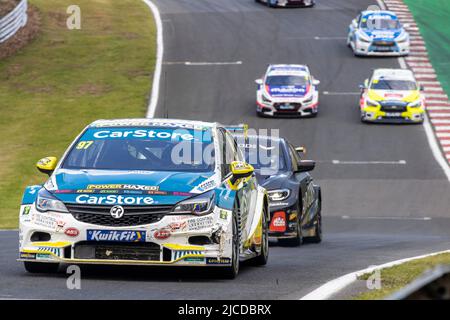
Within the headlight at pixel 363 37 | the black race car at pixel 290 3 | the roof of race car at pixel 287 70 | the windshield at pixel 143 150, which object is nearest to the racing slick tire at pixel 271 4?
the black race car at pixel 290 3

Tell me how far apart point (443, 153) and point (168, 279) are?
24.3 metres

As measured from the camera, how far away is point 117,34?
157ft

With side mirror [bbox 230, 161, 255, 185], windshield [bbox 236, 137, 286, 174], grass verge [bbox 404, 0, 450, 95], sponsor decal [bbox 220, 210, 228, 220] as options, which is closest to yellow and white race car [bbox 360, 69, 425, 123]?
grass verge [bbox 404, 0, 450, 95]

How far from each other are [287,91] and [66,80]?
802cm

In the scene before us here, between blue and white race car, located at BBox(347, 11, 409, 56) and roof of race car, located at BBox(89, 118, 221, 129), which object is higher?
roof of race car, located at BBox(89, 118, 221, 129)

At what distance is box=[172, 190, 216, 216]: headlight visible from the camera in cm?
993

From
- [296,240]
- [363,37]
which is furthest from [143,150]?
[363,37]

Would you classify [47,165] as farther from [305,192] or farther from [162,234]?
[305,192]

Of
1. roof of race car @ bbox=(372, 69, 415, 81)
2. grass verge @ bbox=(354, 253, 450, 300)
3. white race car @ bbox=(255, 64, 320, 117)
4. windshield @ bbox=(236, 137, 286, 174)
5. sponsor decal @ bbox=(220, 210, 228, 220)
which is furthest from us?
roof of race car @ bbox=(372, 69, 415, 81)

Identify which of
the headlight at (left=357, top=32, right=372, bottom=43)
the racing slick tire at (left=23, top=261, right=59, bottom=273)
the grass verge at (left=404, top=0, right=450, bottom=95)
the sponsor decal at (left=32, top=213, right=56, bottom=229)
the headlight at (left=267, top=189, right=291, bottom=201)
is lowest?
the grass verge at (left=404, top=0, right=450, bottom=95)

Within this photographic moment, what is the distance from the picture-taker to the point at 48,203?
396 inches

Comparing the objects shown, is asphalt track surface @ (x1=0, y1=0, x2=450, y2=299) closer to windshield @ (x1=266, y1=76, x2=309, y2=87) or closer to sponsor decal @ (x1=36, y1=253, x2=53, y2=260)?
sponsor decal @ (x1=36, y1=253, x2=53, y2=260)

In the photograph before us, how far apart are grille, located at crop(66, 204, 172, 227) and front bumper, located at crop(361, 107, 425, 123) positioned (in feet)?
91.0
